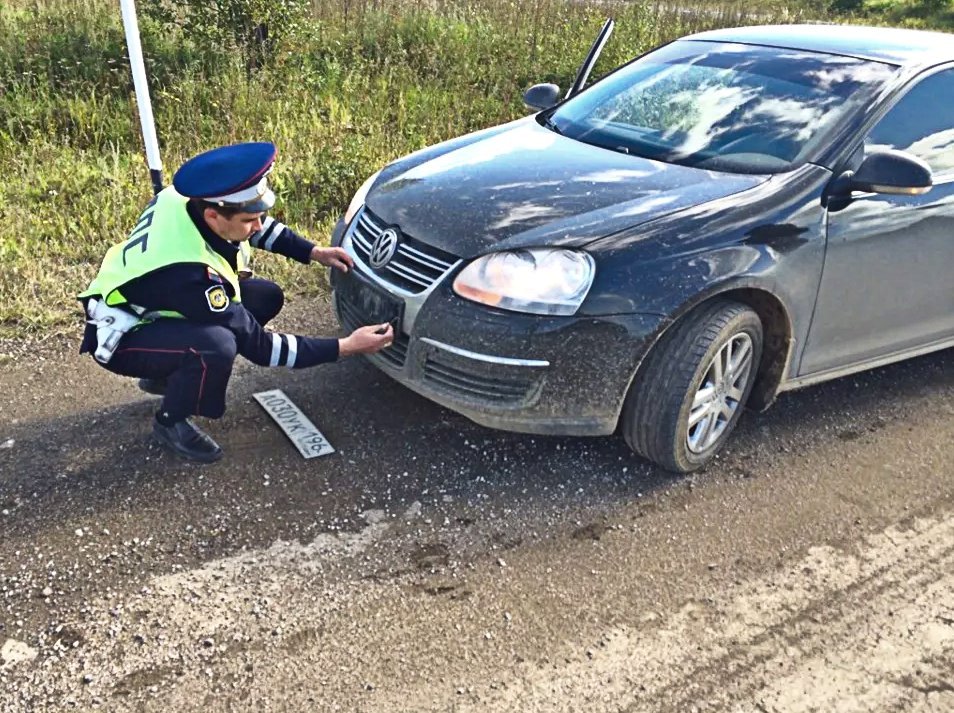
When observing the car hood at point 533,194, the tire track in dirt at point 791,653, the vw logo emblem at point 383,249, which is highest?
the car hood at point 533,194

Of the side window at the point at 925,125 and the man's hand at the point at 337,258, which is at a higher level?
the side window at the point at 925,125

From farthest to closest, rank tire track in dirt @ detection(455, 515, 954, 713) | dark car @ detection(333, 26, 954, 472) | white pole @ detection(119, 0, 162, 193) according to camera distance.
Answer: white pole @ detection(119, 0, 162, 193), dark car @ detection(333, 26, 954, 472), tire track in dirt @ detection(455, 515, 954, 713)

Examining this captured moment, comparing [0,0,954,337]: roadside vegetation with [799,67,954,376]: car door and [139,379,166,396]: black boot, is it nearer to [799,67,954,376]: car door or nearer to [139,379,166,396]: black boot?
[139,379,166,396]: black boot

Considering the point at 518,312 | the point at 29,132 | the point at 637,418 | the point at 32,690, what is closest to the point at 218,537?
the point at 32,690

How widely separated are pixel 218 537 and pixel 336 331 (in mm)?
1708

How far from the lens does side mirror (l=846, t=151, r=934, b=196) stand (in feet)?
10.4

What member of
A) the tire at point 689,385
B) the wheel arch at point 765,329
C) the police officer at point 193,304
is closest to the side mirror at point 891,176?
the wheel arch at point 765,329

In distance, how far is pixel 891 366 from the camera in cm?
438

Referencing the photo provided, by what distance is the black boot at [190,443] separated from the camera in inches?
124

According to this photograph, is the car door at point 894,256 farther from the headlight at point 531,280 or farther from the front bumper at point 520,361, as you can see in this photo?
the headlight at point 531,280

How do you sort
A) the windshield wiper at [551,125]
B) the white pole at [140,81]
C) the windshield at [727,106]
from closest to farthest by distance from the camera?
the windshield at [727,106] → the windshield wiper at [551,125] → the white pole at [140,81]

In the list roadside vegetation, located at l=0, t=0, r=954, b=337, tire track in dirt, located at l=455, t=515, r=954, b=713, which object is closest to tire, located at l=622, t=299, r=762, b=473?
A: tire track in dirt, located at l=455, t=515, r=954, b=713

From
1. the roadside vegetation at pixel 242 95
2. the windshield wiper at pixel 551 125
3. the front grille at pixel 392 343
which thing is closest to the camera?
the front grille at pixel 392 343

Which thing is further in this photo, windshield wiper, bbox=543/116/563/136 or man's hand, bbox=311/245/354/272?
windshield wiper, bbox=543/116/563/136
